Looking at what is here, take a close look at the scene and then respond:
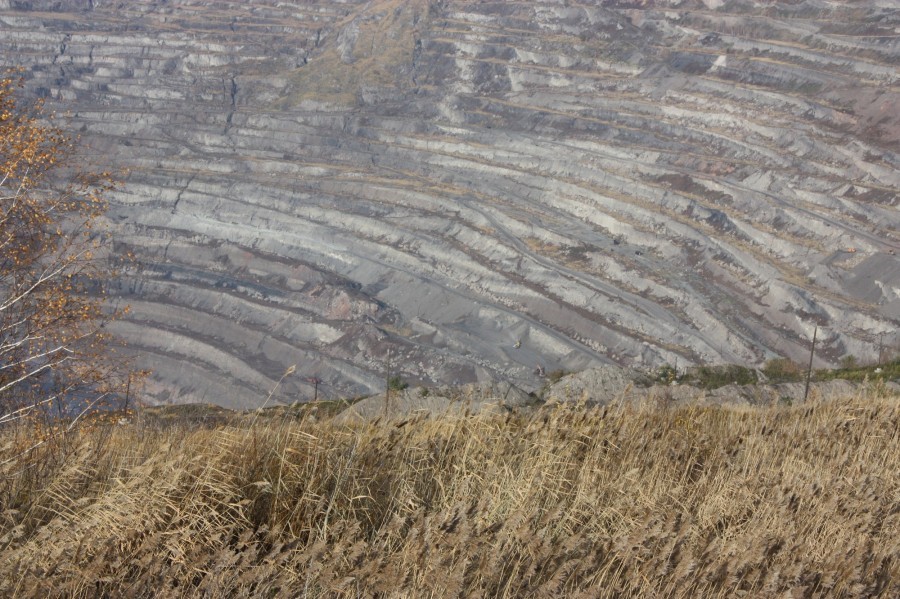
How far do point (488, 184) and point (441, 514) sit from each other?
63234 millimetres

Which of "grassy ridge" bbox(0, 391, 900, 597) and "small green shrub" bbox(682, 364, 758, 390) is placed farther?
"small green shrub" bbox(682, 364, 758, 390)

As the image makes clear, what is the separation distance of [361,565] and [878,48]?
77.7 meters

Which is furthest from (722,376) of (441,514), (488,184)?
(488,184)

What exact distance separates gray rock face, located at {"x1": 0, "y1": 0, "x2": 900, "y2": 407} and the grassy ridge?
3084 centimetres

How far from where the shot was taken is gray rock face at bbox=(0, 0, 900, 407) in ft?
145

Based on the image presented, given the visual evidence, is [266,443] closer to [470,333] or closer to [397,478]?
[397,478]

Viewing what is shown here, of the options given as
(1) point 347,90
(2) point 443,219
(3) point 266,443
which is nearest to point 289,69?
(1) point 347,90

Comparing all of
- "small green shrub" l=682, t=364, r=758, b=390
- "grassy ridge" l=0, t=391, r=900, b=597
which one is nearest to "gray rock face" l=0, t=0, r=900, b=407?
Result: "small green shrub" l=682, t=364, r=758, b=390

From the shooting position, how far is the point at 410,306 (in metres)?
50.3

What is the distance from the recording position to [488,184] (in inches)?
2606

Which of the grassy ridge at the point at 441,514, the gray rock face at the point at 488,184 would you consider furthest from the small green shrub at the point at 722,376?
the gray rock face at the point at 488,184

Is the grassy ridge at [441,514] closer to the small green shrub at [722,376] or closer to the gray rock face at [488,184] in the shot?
the small green shrub at [722,376]

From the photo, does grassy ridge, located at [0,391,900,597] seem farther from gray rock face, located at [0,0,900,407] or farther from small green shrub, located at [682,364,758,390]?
gray rock face, located at [0,0,900,407]

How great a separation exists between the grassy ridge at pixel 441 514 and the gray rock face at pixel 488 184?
101ft
